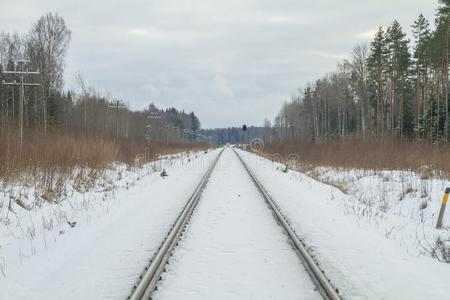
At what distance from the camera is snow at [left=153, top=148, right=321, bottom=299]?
490 centimetres

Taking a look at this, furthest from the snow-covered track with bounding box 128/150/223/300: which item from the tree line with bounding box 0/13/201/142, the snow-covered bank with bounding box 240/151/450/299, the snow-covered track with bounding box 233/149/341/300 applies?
the tree line with bounding box 0/13/201/142

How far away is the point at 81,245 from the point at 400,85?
63.1m

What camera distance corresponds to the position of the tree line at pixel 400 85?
44250mm

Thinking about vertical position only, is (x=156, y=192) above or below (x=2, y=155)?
below

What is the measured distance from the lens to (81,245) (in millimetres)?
7301

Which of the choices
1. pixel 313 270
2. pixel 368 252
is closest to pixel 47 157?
pixel 368 252

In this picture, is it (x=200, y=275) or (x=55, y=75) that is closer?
(x=200, y=275)

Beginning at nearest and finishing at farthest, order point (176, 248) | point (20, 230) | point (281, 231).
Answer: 1. point (176, 248)
2. point (281, 231)
3. point (20, 230)

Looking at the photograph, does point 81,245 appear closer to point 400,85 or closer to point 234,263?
point 234,263

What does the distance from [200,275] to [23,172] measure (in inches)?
353

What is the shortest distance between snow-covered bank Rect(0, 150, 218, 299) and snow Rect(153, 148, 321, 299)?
1.91 ft

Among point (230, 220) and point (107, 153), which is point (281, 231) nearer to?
point (230, 220)

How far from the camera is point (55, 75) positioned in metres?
51.3

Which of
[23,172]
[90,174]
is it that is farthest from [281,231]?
[90,174]
